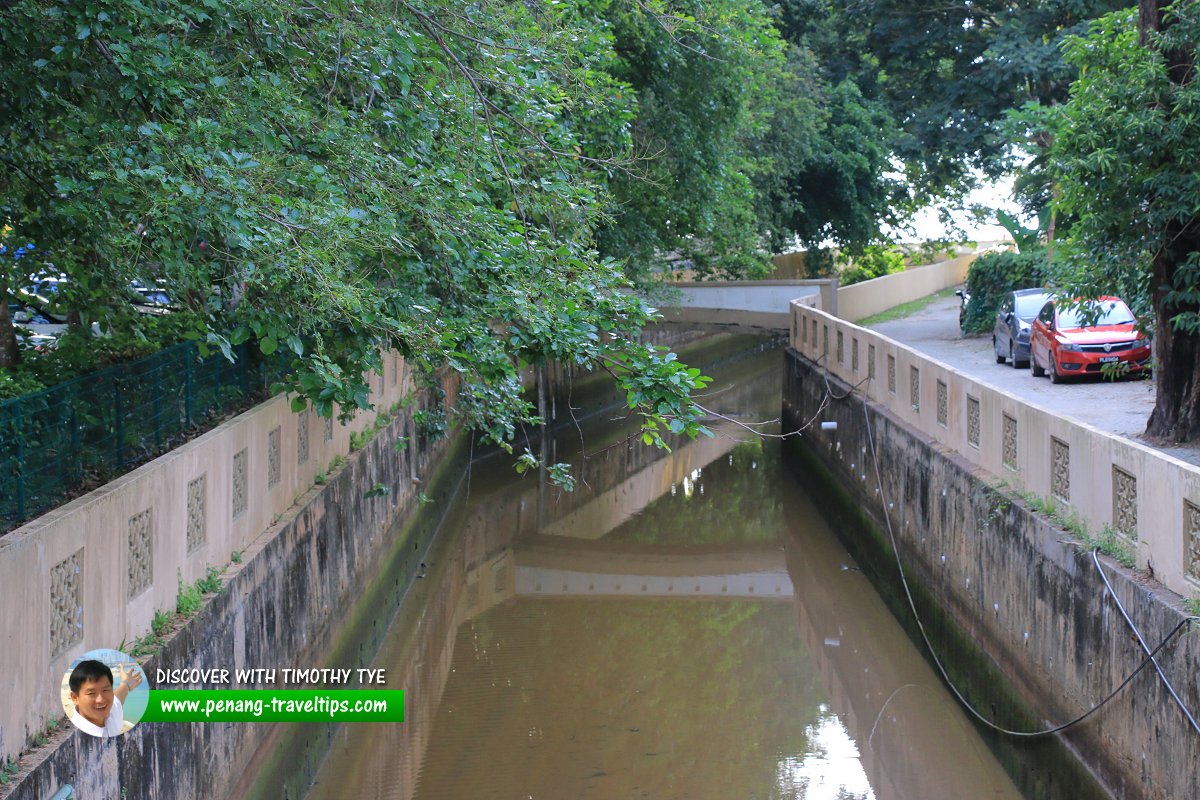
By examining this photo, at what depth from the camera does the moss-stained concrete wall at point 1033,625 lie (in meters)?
7.65

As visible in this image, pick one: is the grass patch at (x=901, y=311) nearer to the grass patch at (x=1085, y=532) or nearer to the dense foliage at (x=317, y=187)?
the grass patch at (x=1085, y=532)

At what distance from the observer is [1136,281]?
12.6m

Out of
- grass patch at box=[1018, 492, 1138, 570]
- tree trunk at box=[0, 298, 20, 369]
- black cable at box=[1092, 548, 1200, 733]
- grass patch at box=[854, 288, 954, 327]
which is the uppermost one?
tree trunk at box=[0, 298, 20, 369]

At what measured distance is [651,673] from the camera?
520 inches

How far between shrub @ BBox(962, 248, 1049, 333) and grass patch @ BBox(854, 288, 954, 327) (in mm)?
4003

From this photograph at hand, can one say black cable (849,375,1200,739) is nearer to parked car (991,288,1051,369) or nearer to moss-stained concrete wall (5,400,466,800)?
parked car (991,288,1051,369)

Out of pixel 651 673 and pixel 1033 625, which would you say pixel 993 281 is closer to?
pixel 651 673

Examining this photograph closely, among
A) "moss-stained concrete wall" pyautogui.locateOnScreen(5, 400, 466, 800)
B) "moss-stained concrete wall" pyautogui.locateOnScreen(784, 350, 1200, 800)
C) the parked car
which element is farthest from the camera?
the parked car

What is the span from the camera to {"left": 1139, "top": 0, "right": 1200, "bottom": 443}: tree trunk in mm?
12195

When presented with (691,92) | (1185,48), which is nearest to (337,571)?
(1185,48)

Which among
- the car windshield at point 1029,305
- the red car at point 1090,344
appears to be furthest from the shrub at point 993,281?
the red car at point 1090,344

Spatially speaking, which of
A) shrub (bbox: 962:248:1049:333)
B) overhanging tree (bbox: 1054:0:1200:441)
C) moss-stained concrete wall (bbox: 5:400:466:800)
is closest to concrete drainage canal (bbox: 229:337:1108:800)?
moss-stained concrete wall (bbox: 5:400:466:800)

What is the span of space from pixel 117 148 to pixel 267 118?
1.40 m

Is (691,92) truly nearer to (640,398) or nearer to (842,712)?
(842,712)
